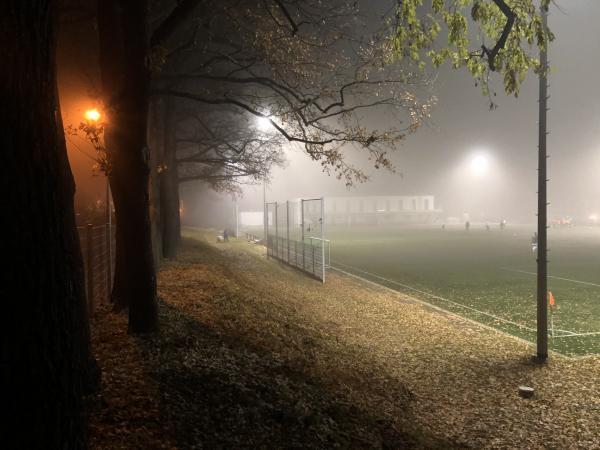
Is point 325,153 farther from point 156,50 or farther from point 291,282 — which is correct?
point 291,282

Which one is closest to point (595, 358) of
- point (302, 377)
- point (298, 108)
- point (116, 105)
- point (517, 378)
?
point (517, 378)

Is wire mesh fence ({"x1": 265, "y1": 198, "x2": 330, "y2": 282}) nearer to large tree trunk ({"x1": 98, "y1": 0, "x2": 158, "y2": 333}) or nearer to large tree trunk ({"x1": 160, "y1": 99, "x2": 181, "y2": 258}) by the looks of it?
large tree trunk ({"x1": 160, "y1": 99, "x2": 181, "y2": 258})

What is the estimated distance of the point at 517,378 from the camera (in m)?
8.10

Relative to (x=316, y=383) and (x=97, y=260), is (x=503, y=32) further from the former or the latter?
(x=97, y=260)

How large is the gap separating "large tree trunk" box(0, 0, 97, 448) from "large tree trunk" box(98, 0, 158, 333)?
9.84 ft

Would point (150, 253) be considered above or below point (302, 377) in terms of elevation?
above

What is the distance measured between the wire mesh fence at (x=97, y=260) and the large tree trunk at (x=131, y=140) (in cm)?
107

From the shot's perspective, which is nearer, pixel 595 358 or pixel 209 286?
pixel 595 358

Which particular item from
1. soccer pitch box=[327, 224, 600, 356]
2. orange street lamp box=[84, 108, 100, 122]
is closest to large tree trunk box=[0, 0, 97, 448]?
orange street lamp box=[84, 108, 100, 122]

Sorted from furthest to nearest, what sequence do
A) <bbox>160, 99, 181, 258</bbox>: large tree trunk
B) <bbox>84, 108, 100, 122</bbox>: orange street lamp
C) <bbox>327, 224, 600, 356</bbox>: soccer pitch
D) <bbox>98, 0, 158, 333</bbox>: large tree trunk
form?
<bbox>160, 99, 181, 258</bbox>: large tree trunk < <bbox>327, 224, 600, 356</bbox>: soccer pitch < <bbox>84, 108, 100, 122</bbox>: orange street lamp < <bbox>98, 0, 158, 333</bbox>: large tree trunk

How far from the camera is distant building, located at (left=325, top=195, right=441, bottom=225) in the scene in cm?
9244

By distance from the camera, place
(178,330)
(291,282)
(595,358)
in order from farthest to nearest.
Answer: (291,282), (595,358), (178,330)

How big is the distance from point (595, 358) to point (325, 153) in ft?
21.2

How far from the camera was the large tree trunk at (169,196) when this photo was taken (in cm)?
1827
